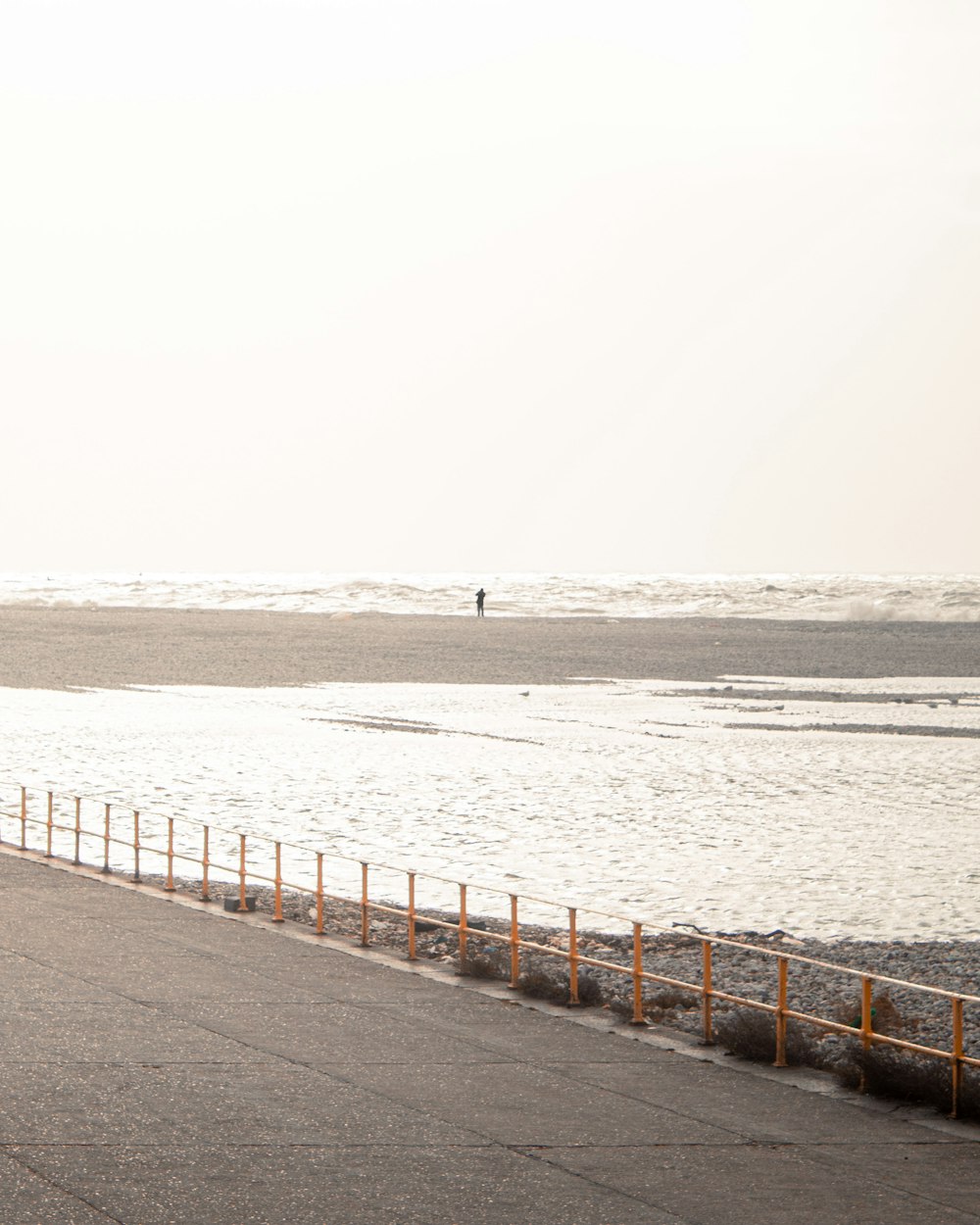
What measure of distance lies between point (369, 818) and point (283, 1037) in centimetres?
1441

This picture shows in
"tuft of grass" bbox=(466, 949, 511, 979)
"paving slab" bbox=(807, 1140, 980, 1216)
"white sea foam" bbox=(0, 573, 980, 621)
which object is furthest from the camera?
"white sea foam" bbox=(0, 573, 980, 621)

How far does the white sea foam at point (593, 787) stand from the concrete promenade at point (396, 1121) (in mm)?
6829

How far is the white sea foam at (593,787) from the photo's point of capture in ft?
67.5

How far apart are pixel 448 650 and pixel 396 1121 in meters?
64.6

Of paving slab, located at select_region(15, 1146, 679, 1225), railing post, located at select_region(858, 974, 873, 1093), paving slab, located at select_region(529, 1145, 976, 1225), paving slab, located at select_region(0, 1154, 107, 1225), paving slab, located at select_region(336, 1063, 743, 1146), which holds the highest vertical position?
railing post, located at select_region(858, 974, 873, 1093)

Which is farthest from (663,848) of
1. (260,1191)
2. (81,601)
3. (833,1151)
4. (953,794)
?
(81,601)

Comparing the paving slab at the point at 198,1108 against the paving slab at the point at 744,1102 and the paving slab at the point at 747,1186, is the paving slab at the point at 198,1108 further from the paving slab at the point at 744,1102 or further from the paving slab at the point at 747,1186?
the paving slab at the point at 744,1102

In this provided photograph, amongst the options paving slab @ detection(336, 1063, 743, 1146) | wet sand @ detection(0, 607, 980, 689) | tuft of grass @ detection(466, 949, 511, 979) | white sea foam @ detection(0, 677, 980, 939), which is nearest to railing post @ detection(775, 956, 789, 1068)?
paving slab @ detection(336, 1063, 743, 1146)

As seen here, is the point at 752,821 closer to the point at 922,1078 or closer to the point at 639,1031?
the point at 639,1031

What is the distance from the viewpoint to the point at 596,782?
99.7 ft

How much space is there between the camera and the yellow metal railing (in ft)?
37.4

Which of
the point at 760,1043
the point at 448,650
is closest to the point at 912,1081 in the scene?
the point at 760,1043

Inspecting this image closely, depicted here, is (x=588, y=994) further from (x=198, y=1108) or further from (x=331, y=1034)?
(x=198, y=1108)

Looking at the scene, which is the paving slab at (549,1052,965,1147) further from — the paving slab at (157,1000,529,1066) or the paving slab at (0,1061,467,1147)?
the paving slab at (0,1061,467,1147)
